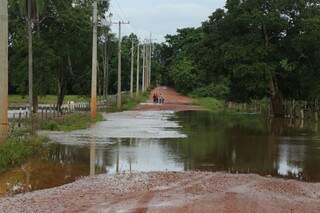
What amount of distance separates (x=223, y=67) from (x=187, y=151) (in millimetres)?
30950

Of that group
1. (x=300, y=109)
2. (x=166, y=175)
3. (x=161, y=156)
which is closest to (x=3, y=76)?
(x=161, y=156)

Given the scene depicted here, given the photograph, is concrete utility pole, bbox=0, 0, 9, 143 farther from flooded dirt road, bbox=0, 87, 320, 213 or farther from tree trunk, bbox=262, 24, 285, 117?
tree trunk, bbox=262, 24, 285, 117

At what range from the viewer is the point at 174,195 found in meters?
11.8

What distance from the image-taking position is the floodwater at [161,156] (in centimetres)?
1590

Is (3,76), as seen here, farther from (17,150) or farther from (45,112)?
(45,112)

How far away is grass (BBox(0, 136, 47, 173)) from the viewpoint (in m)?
17.0

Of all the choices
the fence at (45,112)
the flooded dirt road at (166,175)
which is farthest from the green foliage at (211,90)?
the flooded dirt road at (166,175)

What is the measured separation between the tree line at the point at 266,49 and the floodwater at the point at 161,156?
19114 mm

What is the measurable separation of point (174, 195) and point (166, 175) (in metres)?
3.24

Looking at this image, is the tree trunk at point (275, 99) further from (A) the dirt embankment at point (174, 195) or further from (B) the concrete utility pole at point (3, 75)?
(A) the dirt embankment at point (174, 195)

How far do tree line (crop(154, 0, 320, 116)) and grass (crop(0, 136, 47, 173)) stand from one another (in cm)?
2909

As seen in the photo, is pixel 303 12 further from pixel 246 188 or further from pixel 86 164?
pixel 246 188

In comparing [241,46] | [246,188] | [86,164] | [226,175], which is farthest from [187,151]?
[241,46]

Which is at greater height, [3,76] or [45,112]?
[3,76]
